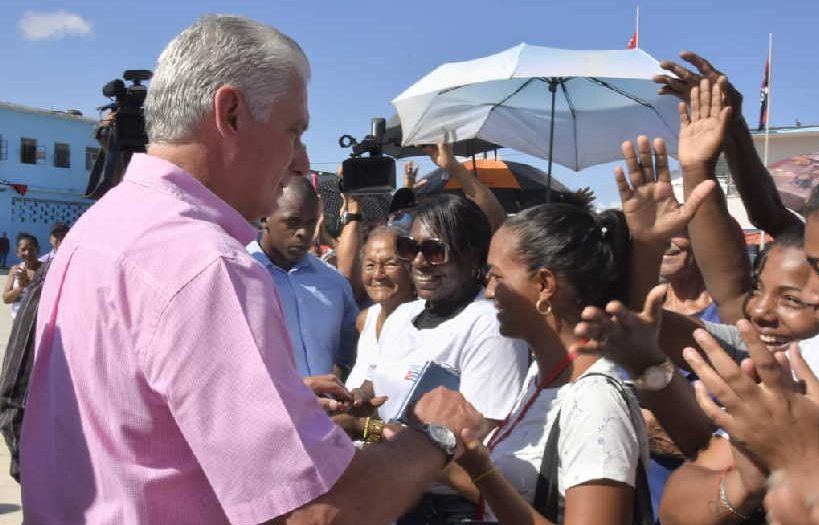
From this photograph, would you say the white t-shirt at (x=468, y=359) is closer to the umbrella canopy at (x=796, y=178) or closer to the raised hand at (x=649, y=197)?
the raised hand at (x=649, y=197)

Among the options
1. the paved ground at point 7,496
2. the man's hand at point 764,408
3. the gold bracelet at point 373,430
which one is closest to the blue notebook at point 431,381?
the gold bracelet at point 373,430

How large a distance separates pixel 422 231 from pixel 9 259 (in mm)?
37646

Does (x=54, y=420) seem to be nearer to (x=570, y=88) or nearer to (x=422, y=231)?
(x=422, y=231)

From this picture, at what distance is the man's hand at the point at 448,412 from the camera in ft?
5.84

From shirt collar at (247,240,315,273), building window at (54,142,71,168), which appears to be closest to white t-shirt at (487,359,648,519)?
shirt collar at (247,240,315,273)

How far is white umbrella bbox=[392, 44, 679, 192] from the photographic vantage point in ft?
20.7

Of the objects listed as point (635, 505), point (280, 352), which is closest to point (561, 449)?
point (635, 505)

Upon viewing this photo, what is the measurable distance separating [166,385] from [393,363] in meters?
1.59

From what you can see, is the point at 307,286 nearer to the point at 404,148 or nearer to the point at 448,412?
the point at 448,412

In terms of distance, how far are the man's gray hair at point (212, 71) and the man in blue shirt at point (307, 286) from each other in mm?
2407

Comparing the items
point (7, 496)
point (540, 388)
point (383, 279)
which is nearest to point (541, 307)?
point (540, 388)

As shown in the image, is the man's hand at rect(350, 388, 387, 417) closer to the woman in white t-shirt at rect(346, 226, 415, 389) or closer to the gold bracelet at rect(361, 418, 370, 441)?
the gold bracelet at rect(361, 418, 370, 441)

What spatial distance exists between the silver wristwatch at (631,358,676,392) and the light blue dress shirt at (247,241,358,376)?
6.97 feet

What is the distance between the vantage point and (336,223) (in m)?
7.34
